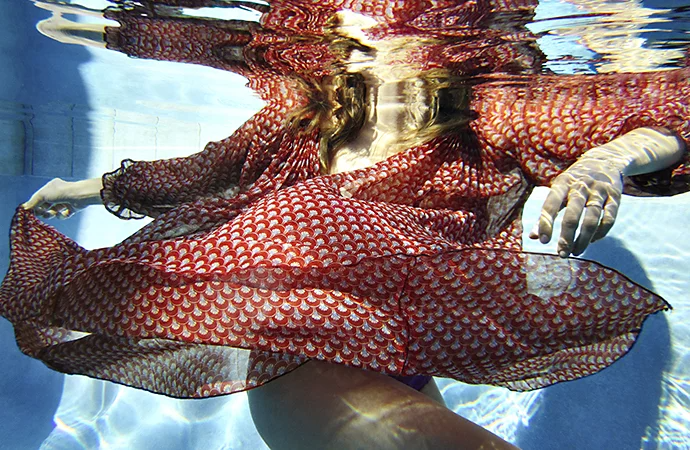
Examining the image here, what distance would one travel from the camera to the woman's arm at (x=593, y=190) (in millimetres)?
1168

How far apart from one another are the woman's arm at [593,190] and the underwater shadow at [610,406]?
8.17 ft

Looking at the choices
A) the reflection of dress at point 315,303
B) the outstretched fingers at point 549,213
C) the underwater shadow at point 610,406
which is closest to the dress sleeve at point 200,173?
the reflection of dress at point 315,303

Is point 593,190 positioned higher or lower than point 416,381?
higher

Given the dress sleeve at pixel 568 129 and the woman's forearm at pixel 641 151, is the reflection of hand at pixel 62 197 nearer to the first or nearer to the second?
the dress sleeve at pixel 568 129

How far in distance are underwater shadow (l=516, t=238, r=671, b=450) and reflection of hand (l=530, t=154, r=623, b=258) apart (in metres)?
2.64

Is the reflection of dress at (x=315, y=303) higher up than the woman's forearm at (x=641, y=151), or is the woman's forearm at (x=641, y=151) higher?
the woman's forearm at (x=641, y=151)

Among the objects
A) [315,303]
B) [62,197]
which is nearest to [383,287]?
[315,303]

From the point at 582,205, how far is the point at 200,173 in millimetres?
2033

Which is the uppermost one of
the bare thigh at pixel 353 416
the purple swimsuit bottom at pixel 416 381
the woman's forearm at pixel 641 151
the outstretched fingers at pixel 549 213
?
the woman's forearm at pixel 641 151

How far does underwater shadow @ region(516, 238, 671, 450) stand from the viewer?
3.02 m

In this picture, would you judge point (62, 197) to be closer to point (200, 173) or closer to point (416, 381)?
point (200, 173)

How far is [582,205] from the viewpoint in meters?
1.19

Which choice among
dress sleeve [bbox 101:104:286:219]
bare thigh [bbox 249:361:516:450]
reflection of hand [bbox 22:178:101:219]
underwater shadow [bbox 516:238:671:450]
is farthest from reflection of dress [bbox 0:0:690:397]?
underwater shadow [bbox 516:238:671:450]

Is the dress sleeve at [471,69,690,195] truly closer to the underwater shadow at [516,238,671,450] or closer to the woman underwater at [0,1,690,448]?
the woman underwater at [0,1,690,448]
